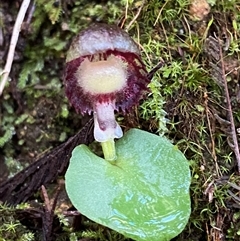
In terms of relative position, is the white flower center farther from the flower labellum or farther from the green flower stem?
the green flower stem

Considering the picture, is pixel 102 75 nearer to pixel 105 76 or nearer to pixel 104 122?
pixel 105 76

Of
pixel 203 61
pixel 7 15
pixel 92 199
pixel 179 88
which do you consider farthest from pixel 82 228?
pixel 7 15

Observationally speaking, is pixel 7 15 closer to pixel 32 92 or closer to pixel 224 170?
pixel 32 92

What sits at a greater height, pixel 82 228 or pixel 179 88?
pixel 179 88

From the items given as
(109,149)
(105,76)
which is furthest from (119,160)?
(105,76)

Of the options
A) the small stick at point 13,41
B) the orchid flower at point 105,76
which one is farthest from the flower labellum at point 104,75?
the small stick at point 13,41
